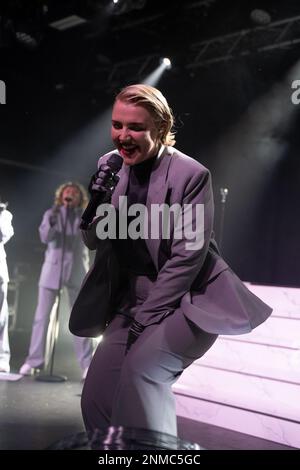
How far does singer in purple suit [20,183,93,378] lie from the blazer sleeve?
13.1 feet

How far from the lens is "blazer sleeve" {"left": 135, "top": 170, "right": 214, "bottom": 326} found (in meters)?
2.17

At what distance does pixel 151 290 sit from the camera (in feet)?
7.40

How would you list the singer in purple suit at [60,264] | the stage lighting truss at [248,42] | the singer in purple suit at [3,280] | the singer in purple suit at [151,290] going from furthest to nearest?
the stage lighting truss at [248,42] → the singer in purple suit at [60,264] → the singer in purple suit at [3,280] → the singer in purple suit at [151,290]

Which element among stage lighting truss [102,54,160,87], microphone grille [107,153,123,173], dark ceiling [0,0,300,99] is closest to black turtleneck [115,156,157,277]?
microphone grille [107,153,123,173]

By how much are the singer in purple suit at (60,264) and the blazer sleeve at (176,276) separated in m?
3.98

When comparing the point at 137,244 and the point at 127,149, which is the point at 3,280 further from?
the point at 127,149

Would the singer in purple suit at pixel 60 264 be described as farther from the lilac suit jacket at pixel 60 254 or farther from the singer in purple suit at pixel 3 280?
the singer in purple suit at pixel 3 280

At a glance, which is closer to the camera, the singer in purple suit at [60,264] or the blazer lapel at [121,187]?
the blazer lapel at [121,187]

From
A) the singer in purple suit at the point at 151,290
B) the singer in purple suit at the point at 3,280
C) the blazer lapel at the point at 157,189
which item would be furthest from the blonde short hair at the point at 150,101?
the singer in purple suit at the point at 3,280

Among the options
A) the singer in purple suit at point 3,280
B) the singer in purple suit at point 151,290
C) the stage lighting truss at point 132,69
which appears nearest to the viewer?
the singer in purple suit at point 151,290

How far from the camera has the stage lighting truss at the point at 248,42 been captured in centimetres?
810

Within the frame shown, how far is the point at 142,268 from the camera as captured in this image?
2363 millimetres

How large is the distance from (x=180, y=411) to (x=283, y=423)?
98cm

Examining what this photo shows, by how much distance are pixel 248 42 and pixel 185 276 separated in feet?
22.9
